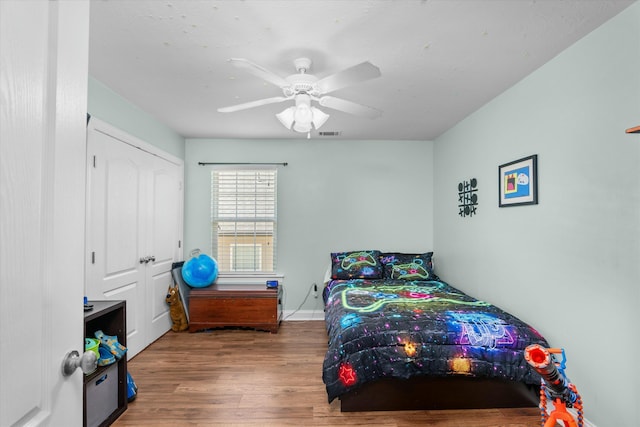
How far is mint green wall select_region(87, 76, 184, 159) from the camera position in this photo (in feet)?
9.05

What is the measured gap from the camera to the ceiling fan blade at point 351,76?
5.98ft

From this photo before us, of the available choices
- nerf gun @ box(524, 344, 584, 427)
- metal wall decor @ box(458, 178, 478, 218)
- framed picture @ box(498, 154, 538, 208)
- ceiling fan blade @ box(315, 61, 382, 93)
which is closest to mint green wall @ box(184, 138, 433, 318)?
metal wall decor @ box(458, 178, 478, 218)

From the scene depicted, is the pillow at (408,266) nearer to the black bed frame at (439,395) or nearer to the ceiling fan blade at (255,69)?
the black bed frame at (439,395)

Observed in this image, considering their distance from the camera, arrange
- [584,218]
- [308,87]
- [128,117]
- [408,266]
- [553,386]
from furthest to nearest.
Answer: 1. [408,266]
2. [128,117]
3. [308,87]
4. [584,218]
5. [553,386]

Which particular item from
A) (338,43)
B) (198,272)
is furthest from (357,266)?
(338,43)

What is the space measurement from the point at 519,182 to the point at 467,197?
36.7 inches

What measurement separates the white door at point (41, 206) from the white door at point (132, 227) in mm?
2246

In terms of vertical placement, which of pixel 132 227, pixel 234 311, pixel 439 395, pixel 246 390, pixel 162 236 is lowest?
pixel 246 390

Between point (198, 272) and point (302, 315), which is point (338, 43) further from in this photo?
point (302, 315)

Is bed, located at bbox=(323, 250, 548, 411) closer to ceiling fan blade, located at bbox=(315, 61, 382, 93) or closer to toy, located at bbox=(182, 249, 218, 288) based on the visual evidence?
ceiling fan blade, located at bbox=(315, 61, 382, 93)

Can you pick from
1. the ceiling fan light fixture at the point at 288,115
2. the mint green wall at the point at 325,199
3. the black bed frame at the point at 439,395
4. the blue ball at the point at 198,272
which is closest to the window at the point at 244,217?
the mint green wall at the point at 325,199

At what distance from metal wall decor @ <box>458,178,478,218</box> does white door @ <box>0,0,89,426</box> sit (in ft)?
11.3

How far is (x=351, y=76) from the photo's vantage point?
1.94 meters

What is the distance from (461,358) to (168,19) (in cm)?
276
